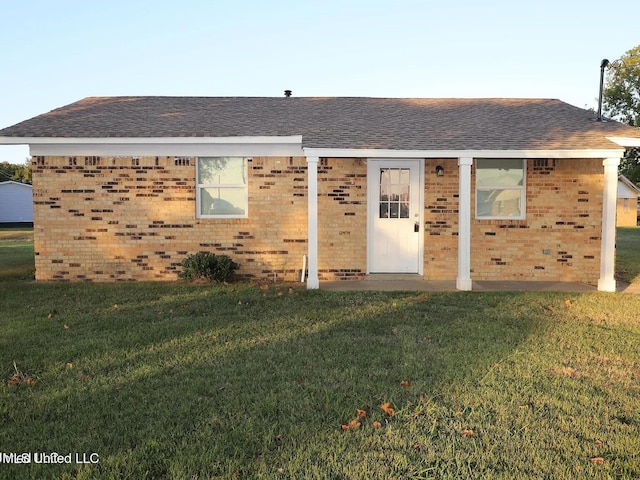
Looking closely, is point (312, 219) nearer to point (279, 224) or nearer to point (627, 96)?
point (279, 224)

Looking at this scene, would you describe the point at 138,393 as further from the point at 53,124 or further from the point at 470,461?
the point at 53,124

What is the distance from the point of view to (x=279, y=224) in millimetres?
10141

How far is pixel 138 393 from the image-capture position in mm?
4117

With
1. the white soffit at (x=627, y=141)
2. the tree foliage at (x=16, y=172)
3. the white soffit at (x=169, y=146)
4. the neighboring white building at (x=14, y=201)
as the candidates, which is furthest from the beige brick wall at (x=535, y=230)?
the tree foliage at (x=16, y=172)

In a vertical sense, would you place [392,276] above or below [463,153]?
below

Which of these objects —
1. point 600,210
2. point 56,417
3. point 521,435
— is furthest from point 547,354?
point 600,210

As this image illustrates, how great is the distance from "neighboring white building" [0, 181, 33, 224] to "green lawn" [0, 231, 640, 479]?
136 feet

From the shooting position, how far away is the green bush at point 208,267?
9.43 metres

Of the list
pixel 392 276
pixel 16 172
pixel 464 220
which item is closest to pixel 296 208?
pixel 392 276

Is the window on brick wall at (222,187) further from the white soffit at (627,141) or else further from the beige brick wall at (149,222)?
the white soffit at (627,141)

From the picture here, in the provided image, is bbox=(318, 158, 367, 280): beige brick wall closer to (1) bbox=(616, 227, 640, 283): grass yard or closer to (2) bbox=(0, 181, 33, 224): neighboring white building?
(1) bbox=(616, 227, 640, 283): grass yard

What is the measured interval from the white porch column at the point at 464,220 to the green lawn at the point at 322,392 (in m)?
1.80

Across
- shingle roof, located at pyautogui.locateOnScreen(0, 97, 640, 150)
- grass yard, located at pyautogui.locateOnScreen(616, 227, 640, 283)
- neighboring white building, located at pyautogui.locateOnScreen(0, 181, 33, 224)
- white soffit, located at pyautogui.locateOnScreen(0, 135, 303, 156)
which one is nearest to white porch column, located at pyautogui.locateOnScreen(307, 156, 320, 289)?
shingle roof, located at pyautogui.locateOnScreen(0, 97, 640, 150)

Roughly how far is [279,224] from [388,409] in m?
6.71
